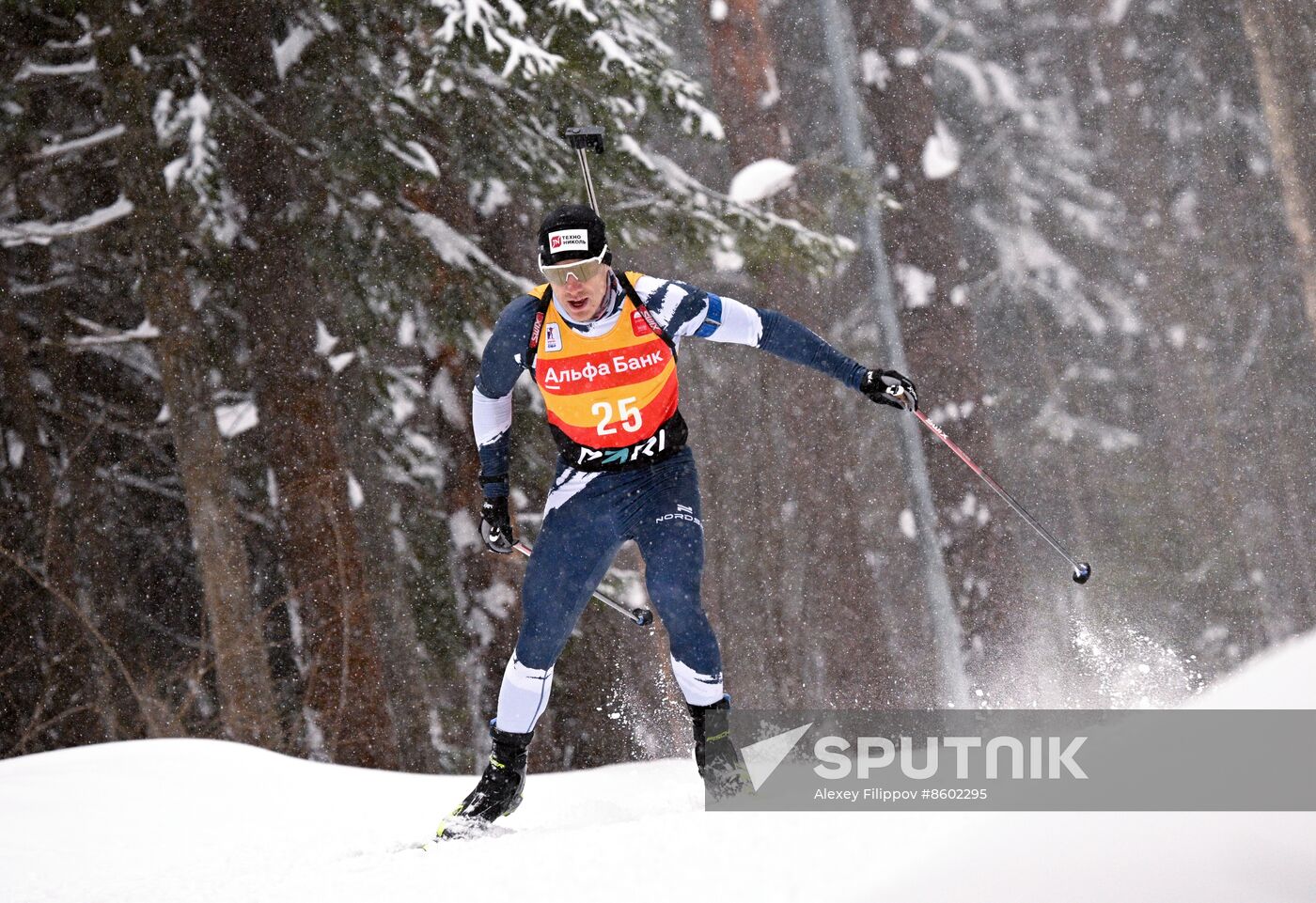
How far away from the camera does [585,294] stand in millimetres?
4641

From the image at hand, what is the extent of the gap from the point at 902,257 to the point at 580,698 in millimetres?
4129

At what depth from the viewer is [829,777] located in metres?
4.81

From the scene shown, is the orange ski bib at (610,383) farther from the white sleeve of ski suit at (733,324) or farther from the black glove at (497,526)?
the black glove at (497,526)

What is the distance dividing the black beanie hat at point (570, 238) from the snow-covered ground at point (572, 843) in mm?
2018

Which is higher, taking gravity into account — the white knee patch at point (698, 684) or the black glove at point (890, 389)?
the black glove at point (890, 389)

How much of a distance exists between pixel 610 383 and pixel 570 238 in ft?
1.89

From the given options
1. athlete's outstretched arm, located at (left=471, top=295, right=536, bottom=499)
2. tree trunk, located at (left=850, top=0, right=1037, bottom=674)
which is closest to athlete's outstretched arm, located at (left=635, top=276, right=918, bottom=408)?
athlete's outstretched arm, located at (left=471, top=295, right=536, bottom=499)

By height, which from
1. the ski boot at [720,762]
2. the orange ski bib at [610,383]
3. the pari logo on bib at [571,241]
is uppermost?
the pari logo on bib at [571,241]

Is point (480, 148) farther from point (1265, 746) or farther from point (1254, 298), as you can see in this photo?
point (1254, 298)

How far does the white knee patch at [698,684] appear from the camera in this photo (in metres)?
4.89

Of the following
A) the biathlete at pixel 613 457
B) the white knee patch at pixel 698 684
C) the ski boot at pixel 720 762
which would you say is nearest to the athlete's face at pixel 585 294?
the biathlete at pixel 613 457

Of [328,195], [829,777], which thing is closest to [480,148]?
[328,195]

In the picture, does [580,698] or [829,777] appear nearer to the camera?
[829,777]

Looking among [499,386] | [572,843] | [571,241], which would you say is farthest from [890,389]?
[572,843]
